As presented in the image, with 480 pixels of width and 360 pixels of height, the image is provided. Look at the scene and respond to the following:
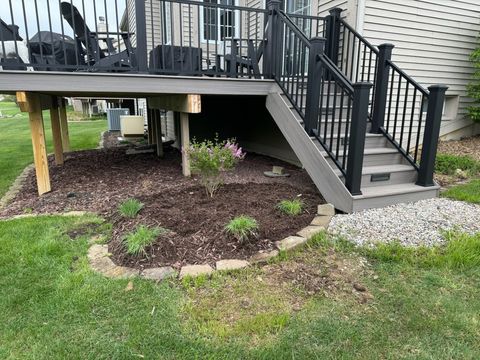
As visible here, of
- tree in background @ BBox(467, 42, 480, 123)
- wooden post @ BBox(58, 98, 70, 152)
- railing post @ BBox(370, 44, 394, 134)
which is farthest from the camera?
wooden post @ BBox(58, 98, 70, 152)

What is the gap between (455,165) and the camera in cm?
508

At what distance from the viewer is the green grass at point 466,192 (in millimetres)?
3818

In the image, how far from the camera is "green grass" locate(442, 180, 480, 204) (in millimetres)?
3818

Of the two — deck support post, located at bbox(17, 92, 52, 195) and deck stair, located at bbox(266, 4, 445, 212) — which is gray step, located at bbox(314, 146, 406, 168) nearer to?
deck stair, located at bbox(266, 4, 445, 212)

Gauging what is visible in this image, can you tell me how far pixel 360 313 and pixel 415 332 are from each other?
30 cm

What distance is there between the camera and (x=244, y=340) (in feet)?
6.05

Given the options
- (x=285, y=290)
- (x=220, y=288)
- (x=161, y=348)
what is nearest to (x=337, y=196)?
(x=285, y=290)

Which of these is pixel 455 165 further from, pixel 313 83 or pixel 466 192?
pixel 313 83

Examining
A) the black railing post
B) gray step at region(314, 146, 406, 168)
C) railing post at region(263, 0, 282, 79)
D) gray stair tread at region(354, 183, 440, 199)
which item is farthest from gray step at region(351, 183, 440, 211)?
the black railing post

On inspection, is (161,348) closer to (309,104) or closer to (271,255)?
(271,255)

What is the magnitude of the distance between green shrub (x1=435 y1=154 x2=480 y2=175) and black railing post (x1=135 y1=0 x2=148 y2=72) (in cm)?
433

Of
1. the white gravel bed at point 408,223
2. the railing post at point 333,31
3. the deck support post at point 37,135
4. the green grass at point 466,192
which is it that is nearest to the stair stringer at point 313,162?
the white gravel bed at point 408,223

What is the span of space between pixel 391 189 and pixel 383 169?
278mm

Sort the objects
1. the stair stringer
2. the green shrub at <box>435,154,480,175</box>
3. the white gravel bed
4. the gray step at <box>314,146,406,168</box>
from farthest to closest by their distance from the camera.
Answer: the green shrub at <box>435,154,480,175</box>, the gray step at <box>314,146,406,168</box>, the stair stringer, the white gravel bed
